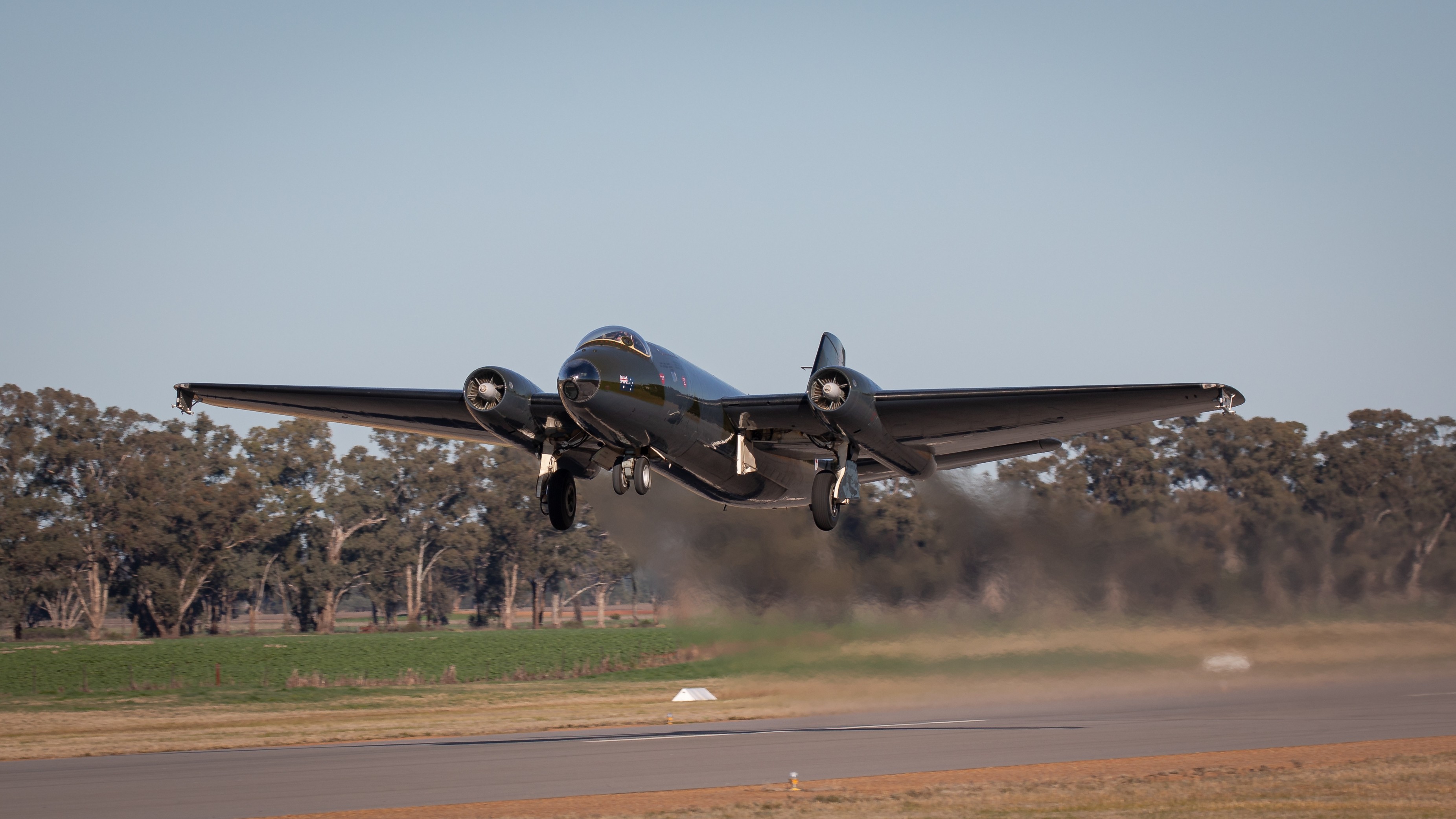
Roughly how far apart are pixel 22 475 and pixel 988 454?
92919 millimetres

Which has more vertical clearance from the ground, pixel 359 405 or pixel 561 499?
pixel 359 405

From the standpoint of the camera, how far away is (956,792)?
2598 centimetres

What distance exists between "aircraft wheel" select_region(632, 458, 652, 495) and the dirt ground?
20.8 ft

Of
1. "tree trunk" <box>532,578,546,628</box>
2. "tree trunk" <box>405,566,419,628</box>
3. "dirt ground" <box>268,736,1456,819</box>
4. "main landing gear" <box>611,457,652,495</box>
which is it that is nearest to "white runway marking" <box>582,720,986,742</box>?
"dirt ground" <box>268,736,1456,819</box>

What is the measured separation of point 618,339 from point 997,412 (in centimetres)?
742

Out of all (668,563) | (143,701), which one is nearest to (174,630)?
(143,701)

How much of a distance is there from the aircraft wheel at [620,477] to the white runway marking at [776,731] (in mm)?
15746

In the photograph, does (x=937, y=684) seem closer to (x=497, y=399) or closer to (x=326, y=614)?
(x=497, y=399)

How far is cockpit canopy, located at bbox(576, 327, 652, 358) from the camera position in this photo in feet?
71.5

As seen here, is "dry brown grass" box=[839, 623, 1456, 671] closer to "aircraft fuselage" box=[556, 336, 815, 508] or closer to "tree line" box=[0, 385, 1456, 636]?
"tree line" box=[0, 385, 1456, 636]

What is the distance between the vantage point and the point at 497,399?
22.5 meters

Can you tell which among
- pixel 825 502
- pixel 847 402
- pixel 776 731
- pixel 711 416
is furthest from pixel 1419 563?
pixel 711 416

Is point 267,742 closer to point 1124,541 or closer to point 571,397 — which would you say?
point 571,397

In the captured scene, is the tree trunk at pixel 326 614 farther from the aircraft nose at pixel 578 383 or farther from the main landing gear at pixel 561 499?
the aircraft nose at pixel 578 383
